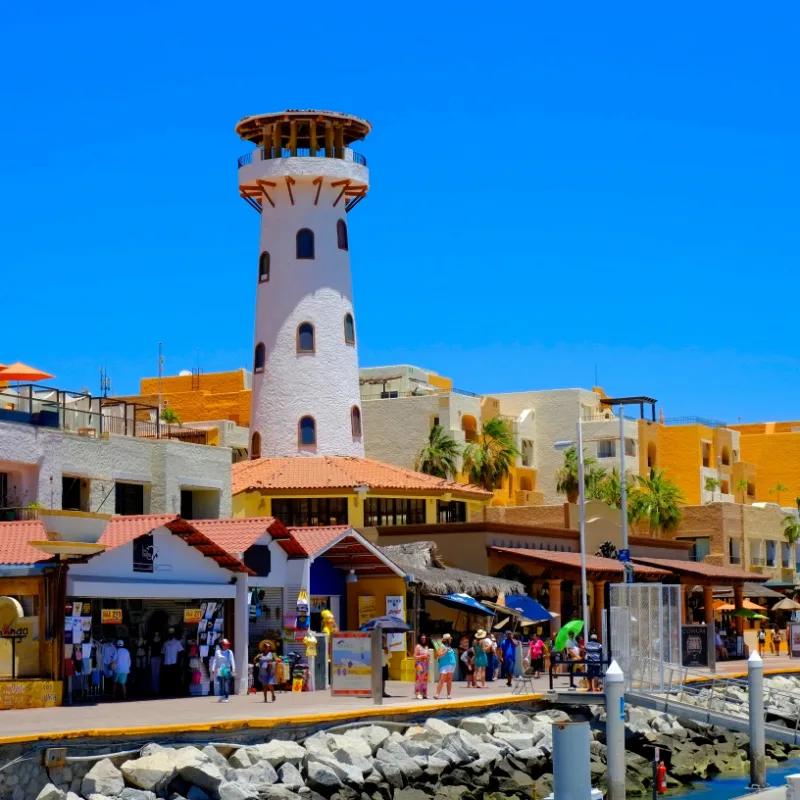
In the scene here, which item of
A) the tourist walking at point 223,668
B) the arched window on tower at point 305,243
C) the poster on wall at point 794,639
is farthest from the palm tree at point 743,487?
the tourist walking at point 223,668

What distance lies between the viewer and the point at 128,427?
147 feet

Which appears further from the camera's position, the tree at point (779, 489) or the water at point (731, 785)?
the tree at point (779, 489)

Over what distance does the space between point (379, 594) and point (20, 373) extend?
10.7 m

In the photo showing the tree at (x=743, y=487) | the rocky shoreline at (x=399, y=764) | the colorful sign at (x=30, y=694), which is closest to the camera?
the rocky shoreline at (x=399, y=764)

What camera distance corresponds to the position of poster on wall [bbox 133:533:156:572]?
3316 centimetres

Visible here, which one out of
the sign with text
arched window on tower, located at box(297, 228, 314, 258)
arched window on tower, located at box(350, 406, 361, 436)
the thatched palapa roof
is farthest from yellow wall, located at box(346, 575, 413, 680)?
arched window on tower, located at box(297, 228, 314, 258)

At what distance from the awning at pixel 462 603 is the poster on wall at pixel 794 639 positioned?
20964mm

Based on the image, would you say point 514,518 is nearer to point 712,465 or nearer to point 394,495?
point 394,495

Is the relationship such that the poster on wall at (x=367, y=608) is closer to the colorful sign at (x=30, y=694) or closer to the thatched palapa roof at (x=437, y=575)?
the thatched palapa roof at (x=437, y=575)

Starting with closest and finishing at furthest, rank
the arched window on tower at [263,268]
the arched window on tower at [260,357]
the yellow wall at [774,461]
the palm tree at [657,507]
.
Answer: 1. the arched window on tower at [260,357]
2. the arched window on tower at [263,268]
3. the palm tree at [657,507]
4. the yellow wall at [774,461]

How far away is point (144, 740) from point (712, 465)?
74.2 m

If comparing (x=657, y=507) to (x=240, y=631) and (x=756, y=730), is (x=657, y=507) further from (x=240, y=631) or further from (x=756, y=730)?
(x=756, y=730)

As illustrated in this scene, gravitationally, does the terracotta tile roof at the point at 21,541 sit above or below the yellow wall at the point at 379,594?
above

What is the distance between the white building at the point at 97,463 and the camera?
130 ft
